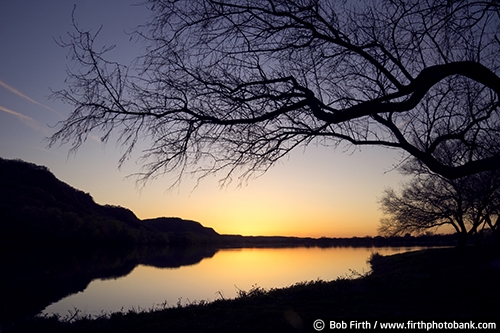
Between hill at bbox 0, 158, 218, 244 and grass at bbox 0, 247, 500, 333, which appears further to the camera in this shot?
hill at bbox 0, 158, 218, 244

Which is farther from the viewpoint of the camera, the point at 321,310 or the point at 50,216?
the point at 50,216

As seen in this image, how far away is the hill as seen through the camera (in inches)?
2539

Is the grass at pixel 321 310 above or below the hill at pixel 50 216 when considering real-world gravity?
below

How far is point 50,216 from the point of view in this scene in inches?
2741

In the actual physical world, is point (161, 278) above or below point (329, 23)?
below

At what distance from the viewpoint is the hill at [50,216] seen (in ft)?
212

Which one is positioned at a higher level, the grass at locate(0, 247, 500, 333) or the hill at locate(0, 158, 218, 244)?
the hill at locate(0, 158, 218, 244)

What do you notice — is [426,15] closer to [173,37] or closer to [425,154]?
[425,154]

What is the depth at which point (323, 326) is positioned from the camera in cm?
525

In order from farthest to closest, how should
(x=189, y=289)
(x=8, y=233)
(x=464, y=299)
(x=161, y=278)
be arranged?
(x=8, y=233), (x=161, y=278), (x=189, y=289), (x=464, y=299)

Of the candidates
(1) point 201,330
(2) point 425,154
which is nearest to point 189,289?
(1) point 201,330

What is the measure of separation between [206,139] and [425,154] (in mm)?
3744

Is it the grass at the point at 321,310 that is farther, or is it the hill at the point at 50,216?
the hill at the point at 50,216

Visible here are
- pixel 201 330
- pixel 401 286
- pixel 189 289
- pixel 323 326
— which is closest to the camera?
pixel 323 326
